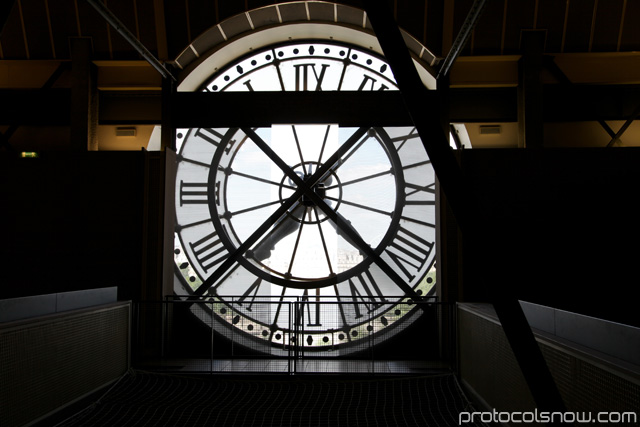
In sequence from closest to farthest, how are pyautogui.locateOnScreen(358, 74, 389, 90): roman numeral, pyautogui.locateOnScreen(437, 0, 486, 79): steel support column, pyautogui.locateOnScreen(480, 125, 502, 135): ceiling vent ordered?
pyautogui.locateOnScreen(437, 0, 486, 79): steel support column → pyautogui.locateOnScreen(480, 125, 502, 135): ceiling vent → pyautogui.locateOnScreen(358, 74, 389, 90): roman numeral

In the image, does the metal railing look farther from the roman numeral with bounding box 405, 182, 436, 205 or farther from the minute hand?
the roman numeral with bounding box 405, 182, 436, 205

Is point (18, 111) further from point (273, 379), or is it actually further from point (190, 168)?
point (273, 379)

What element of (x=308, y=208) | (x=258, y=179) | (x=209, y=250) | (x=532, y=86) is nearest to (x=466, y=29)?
(x=532, y=86)

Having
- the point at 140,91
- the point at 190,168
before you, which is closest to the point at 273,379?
the point at 190,168

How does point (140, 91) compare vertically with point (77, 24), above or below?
below

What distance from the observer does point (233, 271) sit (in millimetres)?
6543

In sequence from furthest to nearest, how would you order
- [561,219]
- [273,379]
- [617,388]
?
1. [561,219]
2. [273,379]
3. [617,388]

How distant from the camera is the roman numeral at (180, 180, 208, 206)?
6.69m

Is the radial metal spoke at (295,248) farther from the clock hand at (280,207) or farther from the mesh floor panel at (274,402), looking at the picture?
the mesh floor panel at (274,402)

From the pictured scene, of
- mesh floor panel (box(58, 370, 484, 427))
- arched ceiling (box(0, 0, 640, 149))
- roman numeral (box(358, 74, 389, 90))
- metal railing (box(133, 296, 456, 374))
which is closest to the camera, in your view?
mesh floor panel (box(58, 370, 484, 427))

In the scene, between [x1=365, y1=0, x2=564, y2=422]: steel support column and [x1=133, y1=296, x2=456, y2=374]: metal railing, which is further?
[x1=133, y1=296, x2=456, y2=374]: metal railing

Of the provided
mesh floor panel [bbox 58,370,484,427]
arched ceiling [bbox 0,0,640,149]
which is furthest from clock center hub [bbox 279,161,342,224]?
mesh floor panel [bbox 58,370,484,427]

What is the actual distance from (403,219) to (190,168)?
9.51 ft

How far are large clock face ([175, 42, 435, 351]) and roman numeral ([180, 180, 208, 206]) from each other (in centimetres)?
1
